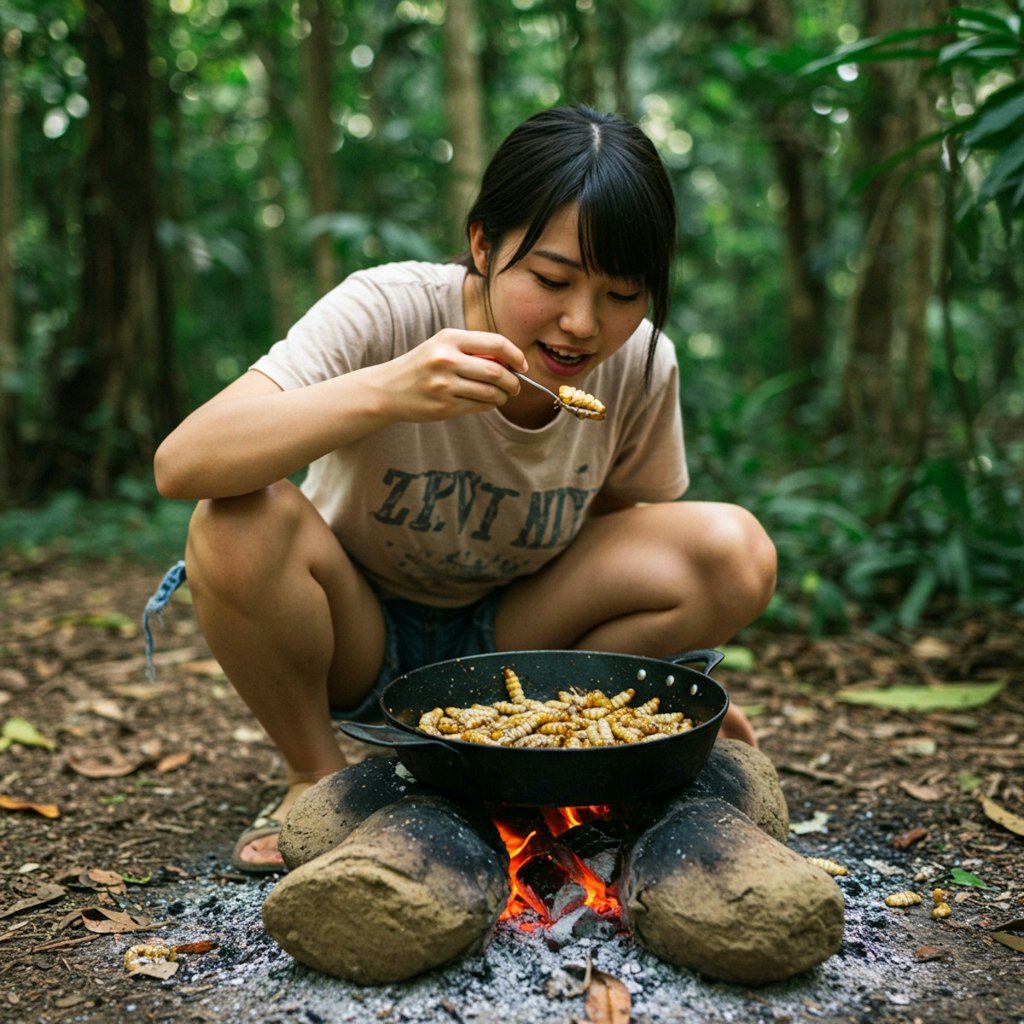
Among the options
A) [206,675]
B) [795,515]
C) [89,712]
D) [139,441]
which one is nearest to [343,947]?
[89,712]

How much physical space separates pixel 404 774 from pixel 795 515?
8.80 feet

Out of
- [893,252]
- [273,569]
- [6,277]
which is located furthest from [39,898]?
[893,252]

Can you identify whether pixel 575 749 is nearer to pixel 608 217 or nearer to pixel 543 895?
pixel 543 895

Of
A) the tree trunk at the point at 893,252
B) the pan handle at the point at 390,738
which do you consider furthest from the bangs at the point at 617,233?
the tree trunk at the point at 893,252

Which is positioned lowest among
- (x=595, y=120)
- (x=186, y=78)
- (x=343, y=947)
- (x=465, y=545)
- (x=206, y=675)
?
(x=206, y=675)

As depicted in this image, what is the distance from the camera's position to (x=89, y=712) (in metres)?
2.98

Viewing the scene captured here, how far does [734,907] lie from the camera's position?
4.70ft

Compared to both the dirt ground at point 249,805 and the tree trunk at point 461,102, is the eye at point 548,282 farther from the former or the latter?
the tree trunk at point 461,102

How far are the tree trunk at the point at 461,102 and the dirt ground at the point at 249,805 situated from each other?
252cm

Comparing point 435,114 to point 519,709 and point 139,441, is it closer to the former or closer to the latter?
point 139,441

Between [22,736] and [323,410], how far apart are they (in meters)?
1.61

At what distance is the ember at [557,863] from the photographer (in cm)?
168

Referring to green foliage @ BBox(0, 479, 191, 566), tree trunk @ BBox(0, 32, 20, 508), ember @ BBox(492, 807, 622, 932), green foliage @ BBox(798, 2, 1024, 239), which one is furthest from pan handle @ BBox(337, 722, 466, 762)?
tree trunk @ BBox(0, 32, 20, 508)

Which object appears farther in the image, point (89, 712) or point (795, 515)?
point (795, 515)
